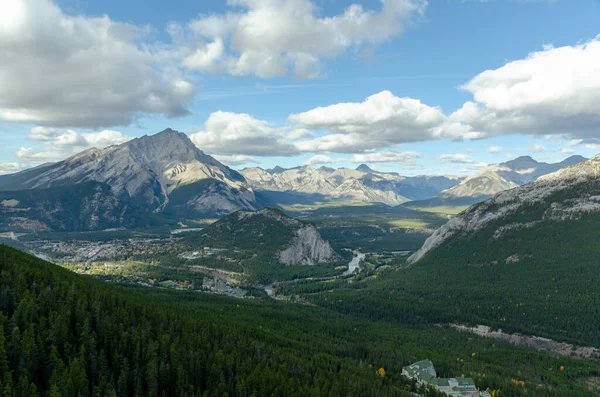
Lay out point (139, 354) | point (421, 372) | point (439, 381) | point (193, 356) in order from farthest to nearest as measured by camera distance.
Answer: point (421, 372) → point (439, 381) → point (193, 356) → point (139, 354)

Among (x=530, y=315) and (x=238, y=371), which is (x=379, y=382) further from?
(x=530, y=315)

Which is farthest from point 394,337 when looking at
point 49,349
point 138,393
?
point 49,349

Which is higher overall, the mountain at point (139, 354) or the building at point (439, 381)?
the mountain at point (139, 354)

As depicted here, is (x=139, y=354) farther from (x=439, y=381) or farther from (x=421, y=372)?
(x=439, y=381)

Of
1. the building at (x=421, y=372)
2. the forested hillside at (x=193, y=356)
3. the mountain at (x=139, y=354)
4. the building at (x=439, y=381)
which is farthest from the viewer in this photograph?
the building at (x=421, y=372)

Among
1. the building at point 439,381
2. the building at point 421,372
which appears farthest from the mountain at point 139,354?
the building at point 439,381

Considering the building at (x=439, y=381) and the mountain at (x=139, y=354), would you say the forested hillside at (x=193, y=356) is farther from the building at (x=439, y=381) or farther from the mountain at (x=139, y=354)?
the building at (x=439, y=381)

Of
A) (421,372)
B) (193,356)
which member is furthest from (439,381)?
(193,356)

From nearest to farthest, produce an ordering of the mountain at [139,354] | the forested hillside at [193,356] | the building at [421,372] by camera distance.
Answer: the mountain at [139,354] < the forested hillside at [193,356] < the building at [421,372]
